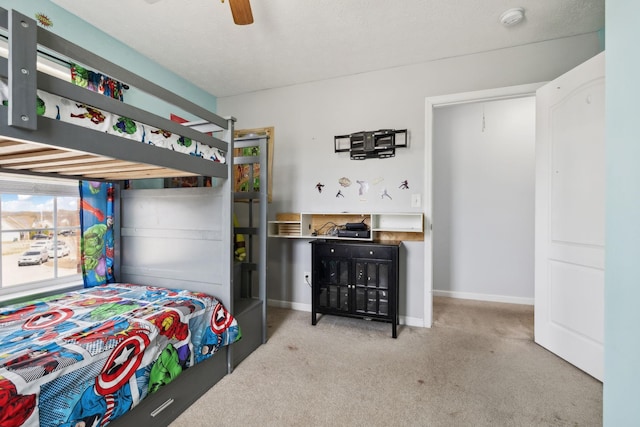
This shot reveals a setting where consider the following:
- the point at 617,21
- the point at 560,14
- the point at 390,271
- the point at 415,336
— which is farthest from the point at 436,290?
the point at 617,21

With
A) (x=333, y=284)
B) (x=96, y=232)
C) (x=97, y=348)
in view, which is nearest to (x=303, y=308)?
(x=333, y=284)

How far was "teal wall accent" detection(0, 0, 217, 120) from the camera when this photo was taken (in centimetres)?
193

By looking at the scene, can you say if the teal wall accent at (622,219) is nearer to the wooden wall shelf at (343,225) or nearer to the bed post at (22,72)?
the wooden wall shelf at (343,225)

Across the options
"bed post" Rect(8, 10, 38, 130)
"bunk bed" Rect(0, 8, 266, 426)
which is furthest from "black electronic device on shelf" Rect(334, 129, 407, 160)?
"bed post" Rect(8, 10, 38, 130)

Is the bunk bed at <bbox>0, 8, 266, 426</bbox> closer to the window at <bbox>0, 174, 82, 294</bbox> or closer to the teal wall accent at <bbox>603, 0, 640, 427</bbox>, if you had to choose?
the window at <bbox>0, 174, 82, 294</bbox>

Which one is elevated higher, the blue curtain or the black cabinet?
the blue curtain

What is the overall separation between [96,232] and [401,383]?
98.9 inches

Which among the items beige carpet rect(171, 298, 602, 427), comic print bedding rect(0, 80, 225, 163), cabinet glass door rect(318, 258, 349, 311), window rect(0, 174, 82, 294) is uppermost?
comic print bedding rect(0, 80, 225, 163)

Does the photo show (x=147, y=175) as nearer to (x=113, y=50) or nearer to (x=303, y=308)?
(x=113, y=50)

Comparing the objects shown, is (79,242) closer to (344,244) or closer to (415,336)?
(344,244)

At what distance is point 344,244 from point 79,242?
7.27 feet

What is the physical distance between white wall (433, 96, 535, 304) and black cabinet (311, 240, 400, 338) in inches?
61.9

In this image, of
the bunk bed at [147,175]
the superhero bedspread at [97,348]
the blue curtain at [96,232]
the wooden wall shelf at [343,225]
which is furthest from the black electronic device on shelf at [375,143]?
the blue curtain at [96,232]

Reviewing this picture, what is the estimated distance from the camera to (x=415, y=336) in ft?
8.33
